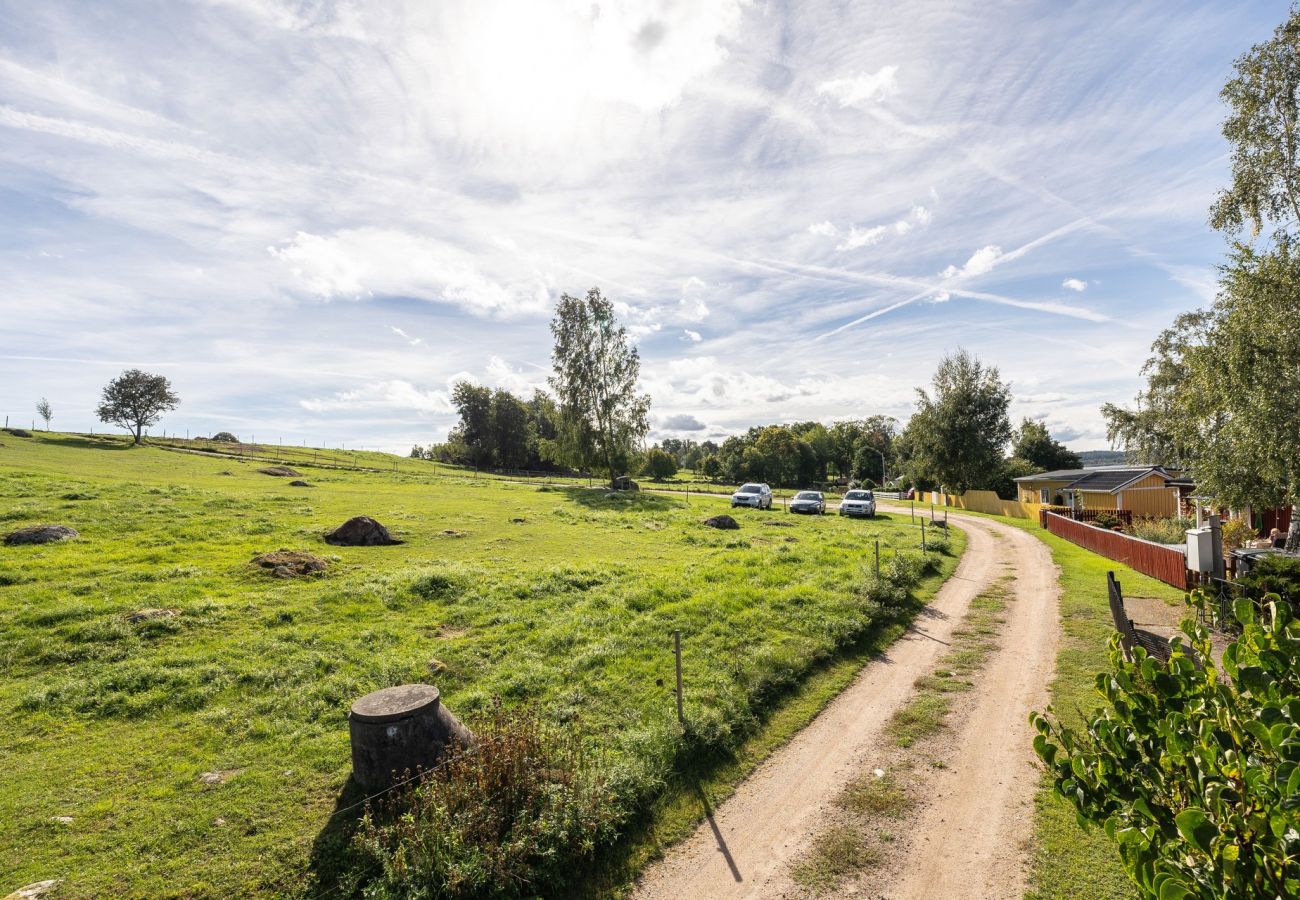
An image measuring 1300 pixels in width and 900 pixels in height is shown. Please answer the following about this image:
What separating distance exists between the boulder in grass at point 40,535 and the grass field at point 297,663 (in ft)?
2.19

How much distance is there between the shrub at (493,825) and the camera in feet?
19.7

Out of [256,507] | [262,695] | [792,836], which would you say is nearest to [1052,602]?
[792,836]

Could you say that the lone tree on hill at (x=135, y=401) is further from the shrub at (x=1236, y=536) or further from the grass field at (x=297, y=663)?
the shrub at (x=1236, y=536)

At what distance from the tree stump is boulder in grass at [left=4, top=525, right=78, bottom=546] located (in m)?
18.8

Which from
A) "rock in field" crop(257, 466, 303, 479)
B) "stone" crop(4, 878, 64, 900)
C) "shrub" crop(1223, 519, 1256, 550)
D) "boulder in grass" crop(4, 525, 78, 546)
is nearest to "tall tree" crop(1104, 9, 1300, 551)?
"shrub" crop(1223, 519, 1256, 550)

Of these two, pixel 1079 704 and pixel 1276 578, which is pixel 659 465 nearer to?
pixel 1276 578

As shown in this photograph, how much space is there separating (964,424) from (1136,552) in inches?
1207

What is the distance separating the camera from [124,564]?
16.4m

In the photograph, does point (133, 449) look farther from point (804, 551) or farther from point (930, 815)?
point (930, 815)

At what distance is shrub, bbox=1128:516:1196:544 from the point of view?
2597 cm

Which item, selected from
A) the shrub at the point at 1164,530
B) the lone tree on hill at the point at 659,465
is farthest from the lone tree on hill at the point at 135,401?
the shrub at the point at 1164,530

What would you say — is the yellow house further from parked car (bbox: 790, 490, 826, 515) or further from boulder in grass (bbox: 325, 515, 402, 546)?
boulder in grass (bbox: 325, 515, 402, 546)

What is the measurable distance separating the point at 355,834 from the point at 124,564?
607 inches

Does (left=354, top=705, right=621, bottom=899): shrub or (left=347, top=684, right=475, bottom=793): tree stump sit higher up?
(left=347, top=684, right=475, bottom=793): tree stump
